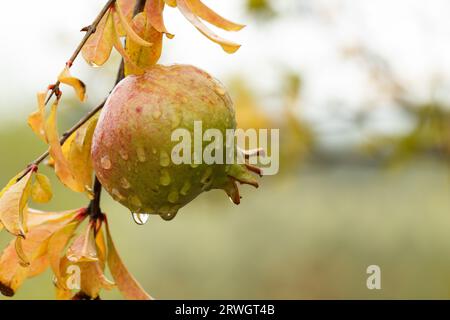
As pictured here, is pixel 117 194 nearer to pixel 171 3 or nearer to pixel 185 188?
pixel 185 188

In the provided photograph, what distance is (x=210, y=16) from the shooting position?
Result: 27.5 inches

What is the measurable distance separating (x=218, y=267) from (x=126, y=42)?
732cm

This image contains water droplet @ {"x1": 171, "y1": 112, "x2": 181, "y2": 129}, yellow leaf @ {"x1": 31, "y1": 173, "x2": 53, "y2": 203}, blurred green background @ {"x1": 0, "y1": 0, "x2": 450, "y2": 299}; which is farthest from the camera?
blurred green background @ {"x1": 0, "y1": 0, "x2": 450, "y2": 299}

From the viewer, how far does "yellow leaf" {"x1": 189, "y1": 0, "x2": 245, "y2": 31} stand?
694mm

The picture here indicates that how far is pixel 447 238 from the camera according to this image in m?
6.13

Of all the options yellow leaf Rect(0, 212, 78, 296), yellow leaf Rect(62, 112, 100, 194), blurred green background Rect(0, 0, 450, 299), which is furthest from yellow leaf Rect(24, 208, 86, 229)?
blurred green background Rect(0, 0, 450, 299)

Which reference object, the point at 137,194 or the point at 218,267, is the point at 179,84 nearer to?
the point at 137,194

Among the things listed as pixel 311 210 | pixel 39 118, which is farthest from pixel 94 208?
pixel 311 210

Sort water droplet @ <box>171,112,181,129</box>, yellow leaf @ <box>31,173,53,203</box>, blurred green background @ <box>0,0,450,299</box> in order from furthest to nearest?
blurred green background @ <box>0,0,450,299</box>
yellow leaf @ <box>31,173,53,203</box>
water droplet @ <box>171,112,181,129</box>

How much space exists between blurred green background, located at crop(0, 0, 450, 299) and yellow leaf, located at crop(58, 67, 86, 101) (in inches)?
63.9

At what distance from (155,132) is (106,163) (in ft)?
0.20

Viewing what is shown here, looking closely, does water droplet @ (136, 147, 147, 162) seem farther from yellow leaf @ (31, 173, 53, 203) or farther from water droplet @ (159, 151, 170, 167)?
yellow leaf @ (31, 173, 53, 203)

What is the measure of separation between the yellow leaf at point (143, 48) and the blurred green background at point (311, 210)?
5.23ft
